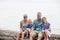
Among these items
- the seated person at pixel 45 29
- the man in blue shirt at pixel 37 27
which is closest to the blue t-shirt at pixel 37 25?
the man in blue shirt at pixel 37 27

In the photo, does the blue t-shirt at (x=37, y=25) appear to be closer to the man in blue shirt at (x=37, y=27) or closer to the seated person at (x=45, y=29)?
the man in blue shirt at (x=37, y=27)

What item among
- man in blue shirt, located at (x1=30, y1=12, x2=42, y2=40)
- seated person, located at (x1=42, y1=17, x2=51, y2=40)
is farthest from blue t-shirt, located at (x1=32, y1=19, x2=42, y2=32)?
seated person, located at (x1=42, y1=17, x2=51, y2=40)

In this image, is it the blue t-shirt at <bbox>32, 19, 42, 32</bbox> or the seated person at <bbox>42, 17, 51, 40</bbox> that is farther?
the blue t-shirt at <bbox>32, 19, 42, 32</bbox>

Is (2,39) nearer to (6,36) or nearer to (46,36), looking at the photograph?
(6,36)

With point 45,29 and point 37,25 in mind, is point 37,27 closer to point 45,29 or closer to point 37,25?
point 37,25

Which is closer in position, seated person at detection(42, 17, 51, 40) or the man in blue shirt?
seated person at detection(42, 17, 51, 40)

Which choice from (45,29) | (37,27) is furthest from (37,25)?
(45,29)

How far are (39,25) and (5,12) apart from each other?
274 centimetres

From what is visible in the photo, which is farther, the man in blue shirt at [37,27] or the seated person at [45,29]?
the man in blue shirt at [37,27]

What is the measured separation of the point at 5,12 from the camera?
8312 millimetres

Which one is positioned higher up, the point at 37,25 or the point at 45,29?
the point at 37,25

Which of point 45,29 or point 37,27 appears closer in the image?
point 45,29

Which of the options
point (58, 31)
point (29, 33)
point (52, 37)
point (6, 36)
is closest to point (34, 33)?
point (29, 33)

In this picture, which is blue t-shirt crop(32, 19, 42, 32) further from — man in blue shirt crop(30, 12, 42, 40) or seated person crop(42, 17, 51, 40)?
seated person crop(42, 17, 51, 40)
